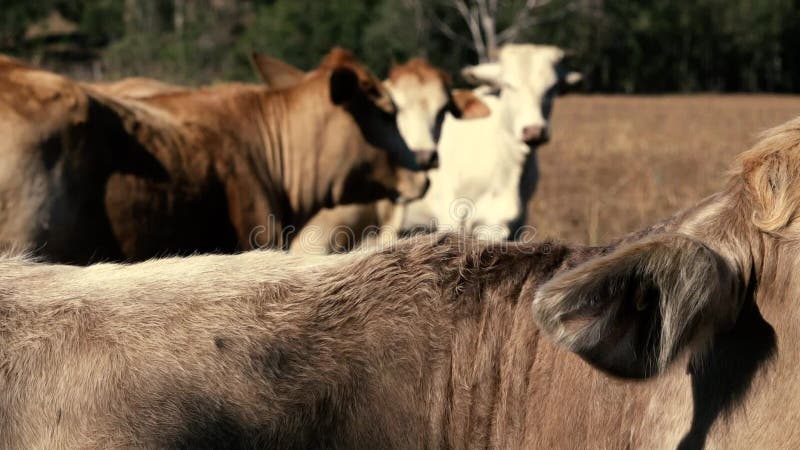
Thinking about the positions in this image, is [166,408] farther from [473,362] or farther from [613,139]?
[613,139]

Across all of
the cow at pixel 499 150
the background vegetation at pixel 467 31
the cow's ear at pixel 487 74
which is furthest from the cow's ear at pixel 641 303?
the background vegetation at pixel 467 31

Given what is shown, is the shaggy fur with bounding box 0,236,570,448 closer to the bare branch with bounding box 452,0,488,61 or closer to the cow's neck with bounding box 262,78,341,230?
the cow's neck with bounding box 262,78,341,230

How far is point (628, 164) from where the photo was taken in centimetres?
2220

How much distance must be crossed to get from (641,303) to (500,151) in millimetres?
9131

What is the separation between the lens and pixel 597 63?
74.2 meters

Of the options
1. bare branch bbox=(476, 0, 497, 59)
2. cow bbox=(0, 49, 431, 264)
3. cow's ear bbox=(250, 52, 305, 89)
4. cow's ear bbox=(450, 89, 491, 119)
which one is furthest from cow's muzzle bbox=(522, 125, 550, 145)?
bare branch bbox=(476, 0, 497, 59)

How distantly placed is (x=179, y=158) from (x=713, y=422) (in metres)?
4.87

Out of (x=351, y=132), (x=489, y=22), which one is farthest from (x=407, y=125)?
(x=489, y=22)

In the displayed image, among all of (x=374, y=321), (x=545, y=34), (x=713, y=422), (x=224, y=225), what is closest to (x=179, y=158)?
(x=224, y=225)

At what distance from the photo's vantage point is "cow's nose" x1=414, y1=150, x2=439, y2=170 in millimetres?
9000

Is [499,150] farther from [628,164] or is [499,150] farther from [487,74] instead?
[628,164]

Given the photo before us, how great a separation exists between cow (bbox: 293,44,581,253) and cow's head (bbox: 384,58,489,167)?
29.8 inches

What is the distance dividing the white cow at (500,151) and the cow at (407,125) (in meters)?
0.80

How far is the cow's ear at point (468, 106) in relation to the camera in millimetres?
10310
